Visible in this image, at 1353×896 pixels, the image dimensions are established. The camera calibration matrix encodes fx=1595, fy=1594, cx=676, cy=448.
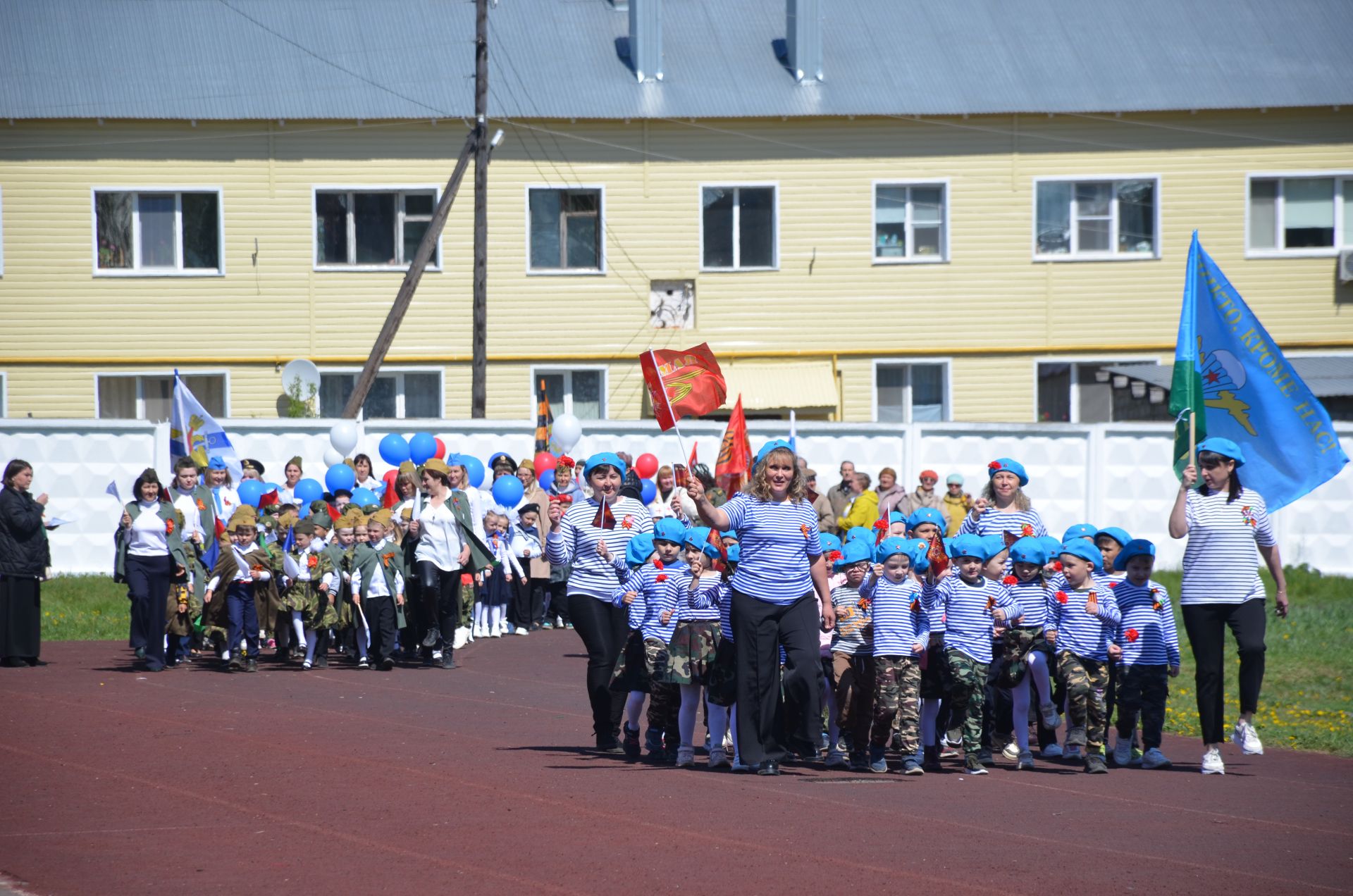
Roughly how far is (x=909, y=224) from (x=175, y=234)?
13.1 meters

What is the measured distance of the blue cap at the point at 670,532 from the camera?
10.3 metres

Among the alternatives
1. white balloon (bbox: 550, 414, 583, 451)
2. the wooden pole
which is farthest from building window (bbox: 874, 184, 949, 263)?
white balloon (bbox: 550, 414, 583, 451)

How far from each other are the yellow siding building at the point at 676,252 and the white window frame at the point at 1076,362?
0.06m

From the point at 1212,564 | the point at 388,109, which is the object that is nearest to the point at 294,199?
the point at 388,109

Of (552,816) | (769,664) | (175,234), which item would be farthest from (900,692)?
(175,234)

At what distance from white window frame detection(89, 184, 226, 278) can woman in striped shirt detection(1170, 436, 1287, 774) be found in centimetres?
2156

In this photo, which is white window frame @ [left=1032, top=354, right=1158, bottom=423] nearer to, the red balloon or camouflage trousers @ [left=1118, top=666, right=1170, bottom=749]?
the red balloon

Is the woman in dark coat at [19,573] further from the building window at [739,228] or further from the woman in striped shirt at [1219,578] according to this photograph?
the building window at [739,228]

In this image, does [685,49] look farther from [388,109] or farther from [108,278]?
[108,278]

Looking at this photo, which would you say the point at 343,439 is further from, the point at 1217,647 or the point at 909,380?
the point at 1217,647

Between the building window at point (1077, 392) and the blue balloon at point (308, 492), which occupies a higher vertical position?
the building window at point (1077, 392)

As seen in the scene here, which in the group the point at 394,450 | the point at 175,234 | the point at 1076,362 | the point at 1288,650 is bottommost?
the point at 1288,650

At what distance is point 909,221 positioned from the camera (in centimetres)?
2886

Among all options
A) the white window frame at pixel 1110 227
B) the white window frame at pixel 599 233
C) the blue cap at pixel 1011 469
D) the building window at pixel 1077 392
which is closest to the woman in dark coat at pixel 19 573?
the blue cap at pixel 1011 469
